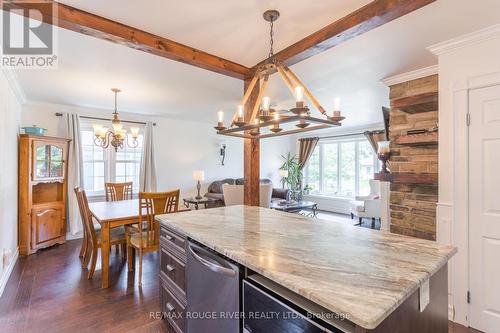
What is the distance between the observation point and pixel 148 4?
1698mm

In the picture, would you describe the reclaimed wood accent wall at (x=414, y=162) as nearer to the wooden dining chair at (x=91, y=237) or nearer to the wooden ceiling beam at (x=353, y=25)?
the wooden ceiling beam at (x=353, y=25)

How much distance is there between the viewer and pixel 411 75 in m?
2.78

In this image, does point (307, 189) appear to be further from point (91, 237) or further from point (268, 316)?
point (268, 316)

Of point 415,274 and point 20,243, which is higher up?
point 415,274

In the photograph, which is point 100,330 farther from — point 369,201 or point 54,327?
point 369,201

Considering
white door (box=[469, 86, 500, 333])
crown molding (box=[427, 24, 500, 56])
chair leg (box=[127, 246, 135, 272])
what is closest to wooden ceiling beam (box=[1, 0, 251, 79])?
crown molding (box=[427, 24, 500, 56])

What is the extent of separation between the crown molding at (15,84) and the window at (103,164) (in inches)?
38.1

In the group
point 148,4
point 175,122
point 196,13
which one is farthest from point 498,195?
point 175,122

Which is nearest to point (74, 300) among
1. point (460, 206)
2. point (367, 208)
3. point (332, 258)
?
point (332, 258)

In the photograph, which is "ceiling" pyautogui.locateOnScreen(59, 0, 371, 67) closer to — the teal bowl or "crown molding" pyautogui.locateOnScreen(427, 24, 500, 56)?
"crown molding" pyautogui.locateOnScreen(427, 24, 500, 56)

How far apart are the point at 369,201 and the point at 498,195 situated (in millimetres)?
3446

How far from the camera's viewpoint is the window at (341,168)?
655cm

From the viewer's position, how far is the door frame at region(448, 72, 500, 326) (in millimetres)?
2072

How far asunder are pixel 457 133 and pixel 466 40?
2.56 ft
